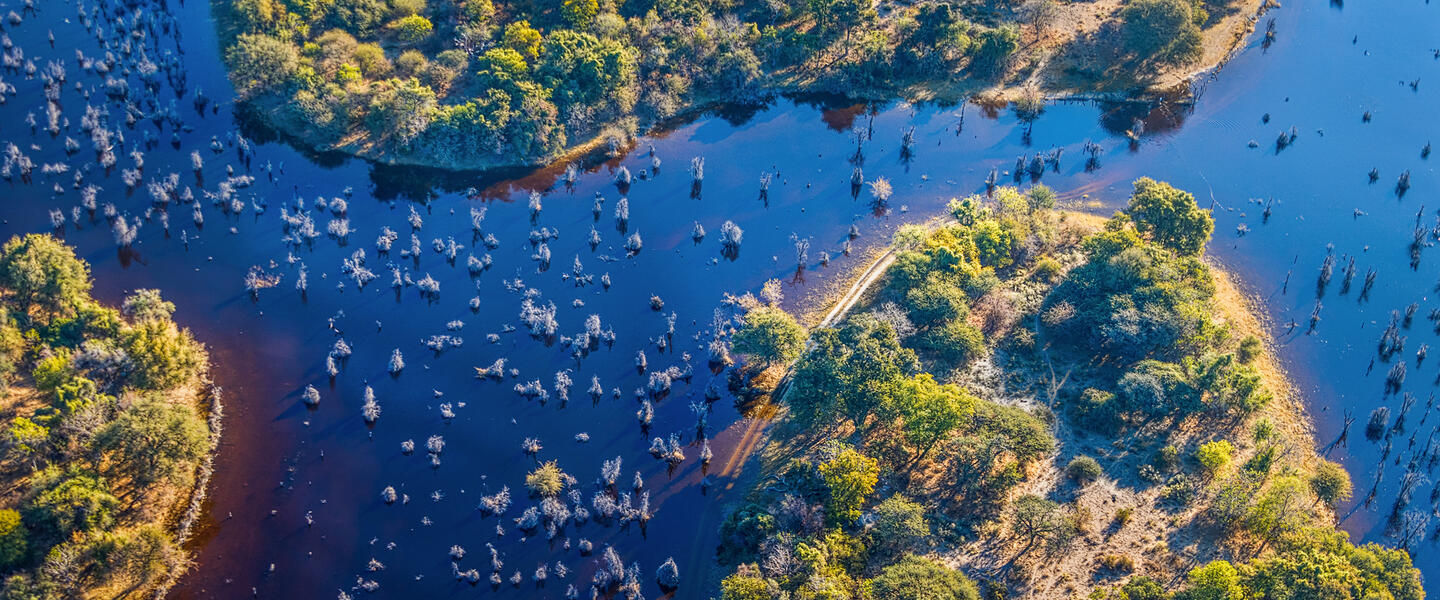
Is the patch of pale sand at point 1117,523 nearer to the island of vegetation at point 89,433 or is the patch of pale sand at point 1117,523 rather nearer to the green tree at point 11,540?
the island of vegetation at point 89,433

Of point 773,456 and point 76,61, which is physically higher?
point 76,61

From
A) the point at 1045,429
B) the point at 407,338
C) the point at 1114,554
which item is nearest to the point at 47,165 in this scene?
the point at 407,338

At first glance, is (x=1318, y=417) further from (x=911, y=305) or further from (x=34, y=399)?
(x=34, y=399)

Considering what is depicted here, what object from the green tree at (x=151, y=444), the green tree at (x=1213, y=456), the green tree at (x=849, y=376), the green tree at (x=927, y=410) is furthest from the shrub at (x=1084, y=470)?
Answer: the green tree at (x=151, y=444)

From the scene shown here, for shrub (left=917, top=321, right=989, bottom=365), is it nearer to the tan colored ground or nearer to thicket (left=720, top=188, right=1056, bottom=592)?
thicket (left=720, top=188, right=1056, bottom=592)

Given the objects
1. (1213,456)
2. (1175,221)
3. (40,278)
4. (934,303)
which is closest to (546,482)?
(934,303)

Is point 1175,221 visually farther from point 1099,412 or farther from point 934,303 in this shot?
point 934,303
